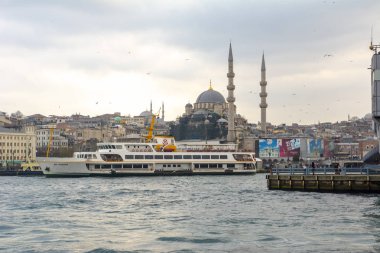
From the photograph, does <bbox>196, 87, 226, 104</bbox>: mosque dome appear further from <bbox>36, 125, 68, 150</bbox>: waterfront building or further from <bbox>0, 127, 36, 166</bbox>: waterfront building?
<bbox>0, 127, 36, 166</bbox>: waterfront building

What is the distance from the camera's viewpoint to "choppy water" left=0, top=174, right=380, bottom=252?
19.9m

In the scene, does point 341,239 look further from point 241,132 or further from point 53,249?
point 241,132

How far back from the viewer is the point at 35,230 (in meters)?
23.3

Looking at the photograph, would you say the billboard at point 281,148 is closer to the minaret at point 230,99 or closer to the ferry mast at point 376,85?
the minaret at point 230,99

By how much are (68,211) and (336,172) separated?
17522 mm

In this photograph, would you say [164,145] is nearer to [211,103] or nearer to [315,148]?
[315,148]

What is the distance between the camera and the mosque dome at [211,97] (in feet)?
560

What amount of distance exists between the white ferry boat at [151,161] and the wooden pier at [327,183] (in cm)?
3149

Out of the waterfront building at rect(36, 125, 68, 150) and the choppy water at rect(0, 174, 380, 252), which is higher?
the waterfront building at rect(36, 125, 68, 150)

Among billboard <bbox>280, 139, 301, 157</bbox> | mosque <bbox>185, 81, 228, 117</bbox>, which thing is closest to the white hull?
billboard <bbox>280, 139, 301, 157</bbox>

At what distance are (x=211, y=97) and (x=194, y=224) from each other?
483 ft

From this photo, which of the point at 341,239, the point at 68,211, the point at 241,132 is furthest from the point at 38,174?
the point at 241,132

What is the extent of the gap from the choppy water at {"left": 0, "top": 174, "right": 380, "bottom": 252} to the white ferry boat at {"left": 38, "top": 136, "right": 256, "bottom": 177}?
1282 inches

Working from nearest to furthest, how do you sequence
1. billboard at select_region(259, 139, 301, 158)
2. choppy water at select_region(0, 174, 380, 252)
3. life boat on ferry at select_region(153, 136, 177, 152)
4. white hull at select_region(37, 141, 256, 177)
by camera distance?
choppy water at select_region(0, 174, 380, 252) → white hull at select_region(37, 141, 256, 177) → life boat on ferry at select_region(153, 136, 177, 152) → billboard at select_region(259, 139, 301, 158)
